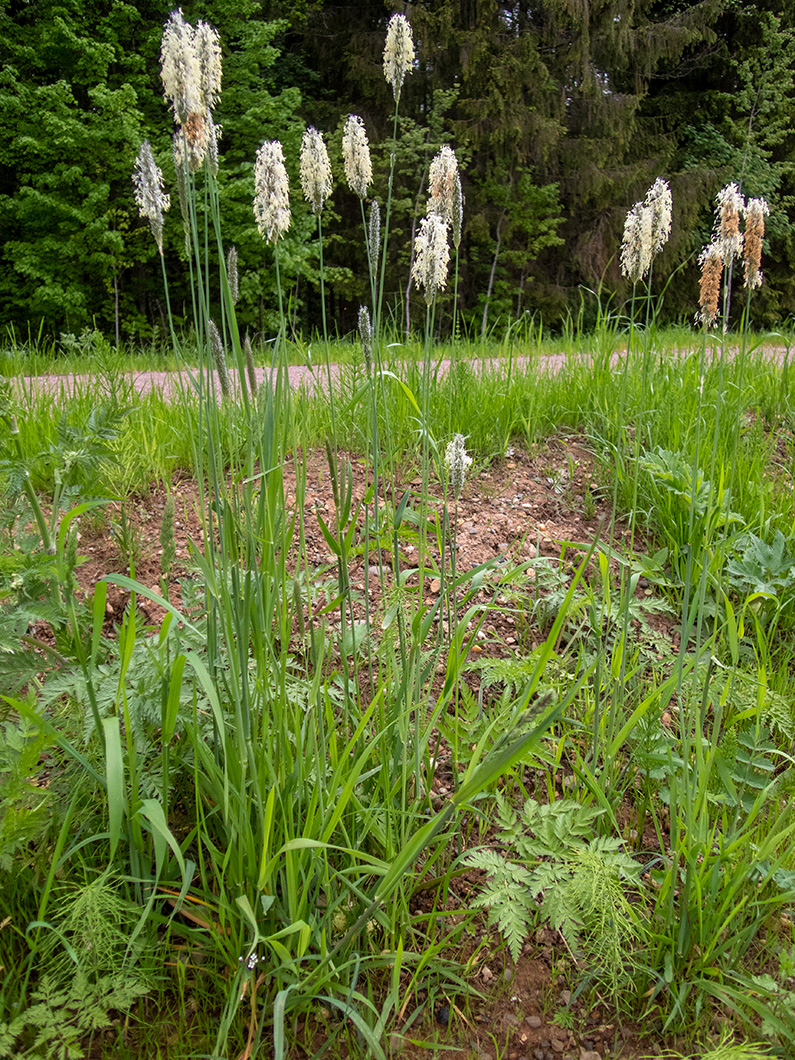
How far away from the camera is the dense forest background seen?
32.5 ft

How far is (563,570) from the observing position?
7.25 ft

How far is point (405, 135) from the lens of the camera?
9.34 metres

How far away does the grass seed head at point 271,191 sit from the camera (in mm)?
1200

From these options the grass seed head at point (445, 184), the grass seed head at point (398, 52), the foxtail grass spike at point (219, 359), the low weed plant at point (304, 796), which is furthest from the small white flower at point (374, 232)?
the foxtail grass spike at point (219, 359)

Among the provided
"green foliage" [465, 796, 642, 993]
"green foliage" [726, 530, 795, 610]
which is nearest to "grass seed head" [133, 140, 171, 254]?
"green foliage" [465, 796, 642, 993]

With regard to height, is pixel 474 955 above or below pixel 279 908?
below

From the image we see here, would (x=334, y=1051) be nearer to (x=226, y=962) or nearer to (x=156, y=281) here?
(x=226, y=962)

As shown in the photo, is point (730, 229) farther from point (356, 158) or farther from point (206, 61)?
point (206, 61)

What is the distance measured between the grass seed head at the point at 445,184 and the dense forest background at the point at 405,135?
796 cm

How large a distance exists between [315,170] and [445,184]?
10.7 inches

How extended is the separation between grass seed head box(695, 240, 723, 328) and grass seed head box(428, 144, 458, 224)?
1.80 feet

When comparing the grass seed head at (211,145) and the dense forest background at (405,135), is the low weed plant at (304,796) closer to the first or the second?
the grass seed head at (211,145)

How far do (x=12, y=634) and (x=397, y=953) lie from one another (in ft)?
2.80

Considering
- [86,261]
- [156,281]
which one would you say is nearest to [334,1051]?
[86,261]
